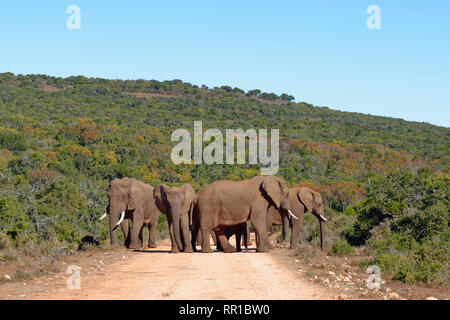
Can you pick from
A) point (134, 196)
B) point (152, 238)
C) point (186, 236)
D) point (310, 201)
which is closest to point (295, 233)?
point (310, 201)

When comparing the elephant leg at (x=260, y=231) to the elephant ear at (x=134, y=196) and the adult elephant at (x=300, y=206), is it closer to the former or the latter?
the adult elephant at (x=300, y=206)

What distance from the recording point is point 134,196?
2062 cm

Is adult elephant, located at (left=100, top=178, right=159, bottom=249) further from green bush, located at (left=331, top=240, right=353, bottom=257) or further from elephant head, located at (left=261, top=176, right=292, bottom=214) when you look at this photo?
green bush, located at (left=331, top=240, right=353, bottom=257)

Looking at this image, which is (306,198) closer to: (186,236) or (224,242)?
(224,242)

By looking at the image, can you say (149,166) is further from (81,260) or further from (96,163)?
(81,260)

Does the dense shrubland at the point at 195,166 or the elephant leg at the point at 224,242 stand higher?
the dense shrubland at the point at 195,166

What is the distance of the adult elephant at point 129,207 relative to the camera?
19922 millimetres

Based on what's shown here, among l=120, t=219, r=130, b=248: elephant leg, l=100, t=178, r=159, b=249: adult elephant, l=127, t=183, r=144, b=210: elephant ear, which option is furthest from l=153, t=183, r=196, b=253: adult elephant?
l=120, t=219, r=130, b=248: elephant leg

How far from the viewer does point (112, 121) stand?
236ft

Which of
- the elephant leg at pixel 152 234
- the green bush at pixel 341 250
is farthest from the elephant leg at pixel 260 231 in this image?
the elephant leg at pixel 152 234

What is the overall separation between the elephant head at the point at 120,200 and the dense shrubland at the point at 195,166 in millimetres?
1024

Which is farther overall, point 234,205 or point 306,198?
point 306,198

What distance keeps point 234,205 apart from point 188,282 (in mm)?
8061
